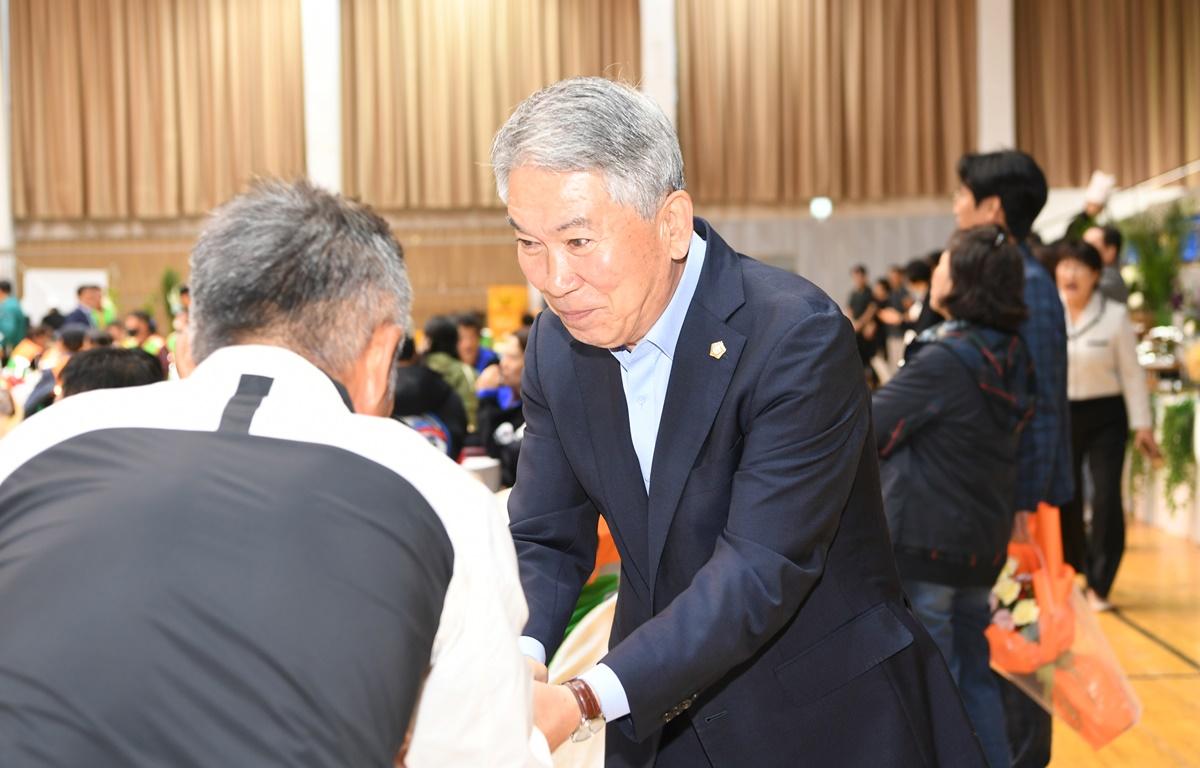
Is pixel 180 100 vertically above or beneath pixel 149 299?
above

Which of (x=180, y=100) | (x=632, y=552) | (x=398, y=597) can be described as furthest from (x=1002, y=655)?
(x=180, y=100)

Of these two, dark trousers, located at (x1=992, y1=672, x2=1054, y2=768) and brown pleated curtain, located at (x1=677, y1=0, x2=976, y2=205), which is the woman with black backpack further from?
brown pleated curtain, located at (x1=677, y1=0, x2=976, y2=205)

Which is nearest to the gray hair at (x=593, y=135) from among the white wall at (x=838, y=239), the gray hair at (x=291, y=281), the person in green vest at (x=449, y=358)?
the gray hair at (x=291, y=281)

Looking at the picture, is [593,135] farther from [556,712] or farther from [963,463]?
[963,463]

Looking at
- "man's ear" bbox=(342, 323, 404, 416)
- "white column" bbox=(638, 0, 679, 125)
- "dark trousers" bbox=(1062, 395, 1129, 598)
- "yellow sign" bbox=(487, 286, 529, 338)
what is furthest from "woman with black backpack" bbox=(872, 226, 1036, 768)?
"white column" bbox=(638, 0, 679, 125)

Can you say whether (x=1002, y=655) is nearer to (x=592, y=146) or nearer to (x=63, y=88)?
(x=592, y=146)

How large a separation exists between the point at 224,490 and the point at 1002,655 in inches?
119

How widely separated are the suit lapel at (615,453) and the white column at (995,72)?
16440mm

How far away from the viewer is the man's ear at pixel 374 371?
1239 mm

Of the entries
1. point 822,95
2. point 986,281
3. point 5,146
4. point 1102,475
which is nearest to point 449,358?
point 1102,475

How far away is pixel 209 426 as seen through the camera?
1.08 meters

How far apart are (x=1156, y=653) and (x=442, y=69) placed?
45.9ft

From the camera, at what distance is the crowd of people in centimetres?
98

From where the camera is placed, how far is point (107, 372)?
3143mm
